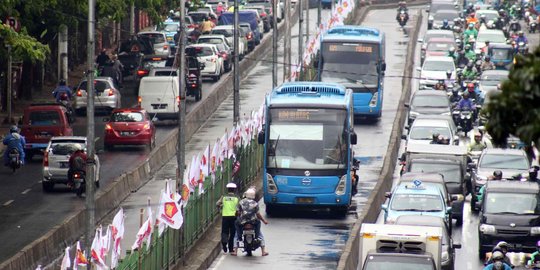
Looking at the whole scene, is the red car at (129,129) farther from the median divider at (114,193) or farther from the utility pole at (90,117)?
the utility pole at (90,117)

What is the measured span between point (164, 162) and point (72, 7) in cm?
634

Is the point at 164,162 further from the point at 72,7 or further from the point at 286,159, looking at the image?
the point at 286,159

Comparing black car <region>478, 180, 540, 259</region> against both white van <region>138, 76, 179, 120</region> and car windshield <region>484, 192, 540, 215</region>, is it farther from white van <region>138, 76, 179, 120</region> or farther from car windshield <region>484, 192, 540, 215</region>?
white van <region>138, 76, 179, 120</region>

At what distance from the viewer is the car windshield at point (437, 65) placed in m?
61.5

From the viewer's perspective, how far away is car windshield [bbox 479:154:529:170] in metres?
39.7

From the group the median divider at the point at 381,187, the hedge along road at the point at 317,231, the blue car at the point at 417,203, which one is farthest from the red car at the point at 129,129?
the blue car at the point at 417,203

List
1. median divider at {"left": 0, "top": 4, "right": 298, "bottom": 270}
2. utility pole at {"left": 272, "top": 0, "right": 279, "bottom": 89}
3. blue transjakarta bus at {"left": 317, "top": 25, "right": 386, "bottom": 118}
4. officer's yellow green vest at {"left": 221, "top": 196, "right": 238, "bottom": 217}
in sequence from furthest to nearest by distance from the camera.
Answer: utility pole at {"left": 272, "top": 0, "right": 279, "bottom": 89}
blue transjakarta bus at {"left": 317, "top": 25, "right": 386, "bottom": 118}
officer's yellow green vest at {"left": 221, "top": 196, "right": 238, "bottom": 217}
median divider at {"left": 0, "top": 4, "right": 298, "bottom": 270}

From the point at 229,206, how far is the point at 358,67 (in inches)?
→ 876

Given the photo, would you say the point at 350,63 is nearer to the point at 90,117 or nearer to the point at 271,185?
the point at 271,185

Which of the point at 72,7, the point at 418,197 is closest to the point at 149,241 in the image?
the point at 418,197

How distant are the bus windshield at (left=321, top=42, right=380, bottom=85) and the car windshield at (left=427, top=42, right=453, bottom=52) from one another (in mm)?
15603

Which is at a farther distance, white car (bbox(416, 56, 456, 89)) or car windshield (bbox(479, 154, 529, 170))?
white car (bbox(416, 56, 456, 89))

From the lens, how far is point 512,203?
33.0m

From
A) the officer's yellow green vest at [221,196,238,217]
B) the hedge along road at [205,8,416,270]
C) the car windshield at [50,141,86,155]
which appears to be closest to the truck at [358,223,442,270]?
the hedge along road at [205,8,416,270]
